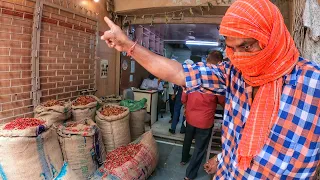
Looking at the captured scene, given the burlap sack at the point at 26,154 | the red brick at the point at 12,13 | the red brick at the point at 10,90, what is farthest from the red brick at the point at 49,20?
the burlap sack at the point at 26,154

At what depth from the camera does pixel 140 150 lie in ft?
9.95

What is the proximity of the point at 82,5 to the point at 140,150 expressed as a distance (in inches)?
110

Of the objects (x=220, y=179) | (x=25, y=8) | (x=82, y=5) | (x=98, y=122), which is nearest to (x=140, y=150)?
(x=98, y=122)

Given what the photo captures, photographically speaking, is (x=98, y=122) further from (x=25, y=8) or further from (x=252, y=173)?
(x=252, y=173)

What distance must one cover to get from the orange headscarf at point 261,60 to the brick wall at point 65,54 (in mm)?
3051

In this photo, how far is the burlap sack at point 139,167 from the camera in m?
2.52

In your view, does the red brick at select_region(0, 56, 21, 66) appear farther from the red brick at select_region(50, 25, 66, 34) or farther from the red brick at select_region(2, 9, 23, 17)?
the red brick at select_region(50, 25, 66, 34)

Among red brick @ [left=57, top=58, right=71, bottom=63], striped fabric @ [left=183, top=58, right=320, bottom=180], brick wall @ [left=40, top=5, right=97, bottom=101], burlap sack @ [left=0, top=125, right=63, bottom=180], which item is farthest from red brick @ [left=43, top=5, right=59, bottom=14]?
striped fabric @ [left=183, top=58, right=320, bottom=180]

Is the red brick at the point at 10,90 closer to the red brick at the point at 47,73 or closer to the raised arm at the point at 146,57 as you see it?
the red brick at the point at 47,73

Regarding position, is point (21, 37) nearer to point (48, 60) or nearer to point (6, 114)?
point (48, 60)

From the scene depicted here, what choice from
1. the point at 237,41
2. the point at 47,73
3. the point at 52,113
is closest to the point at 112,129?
the point at 52,113

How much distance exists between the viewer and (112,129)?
3.26m

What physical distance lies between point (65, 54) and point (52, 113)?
1.14m

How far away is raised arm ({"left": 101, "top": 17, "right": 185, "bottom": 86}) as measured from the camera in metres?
1.05
